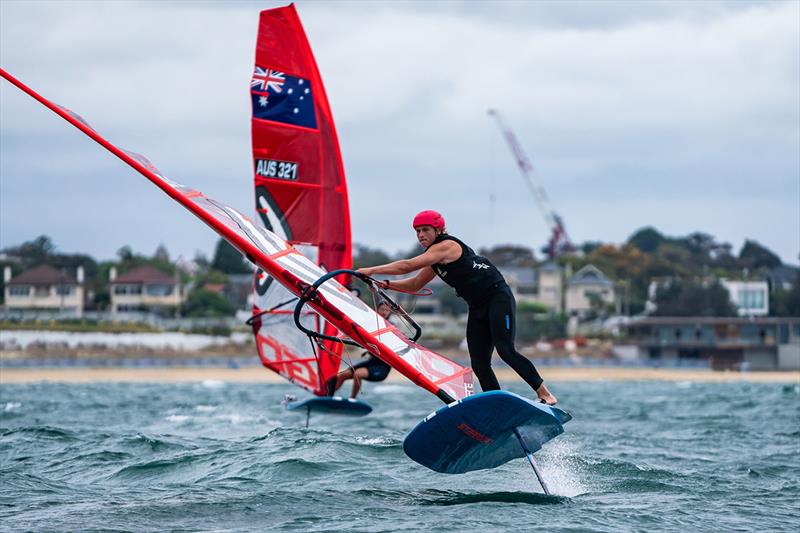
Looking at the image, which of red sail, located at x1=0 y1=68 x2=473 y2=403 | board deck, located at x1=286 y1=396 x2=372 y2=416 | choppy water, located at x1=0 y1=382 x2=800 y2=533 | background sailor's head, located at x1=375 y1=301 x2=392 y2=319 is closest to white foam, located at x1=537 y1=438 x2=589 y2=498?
choppy water, located at x1=0 y1=382 x2=800 y2=533

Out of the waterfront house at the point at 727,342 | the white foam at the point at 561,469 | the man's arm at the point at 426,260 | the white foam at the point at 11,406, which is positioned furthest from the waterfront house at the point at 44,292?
the waterfront house at the point at 727,342

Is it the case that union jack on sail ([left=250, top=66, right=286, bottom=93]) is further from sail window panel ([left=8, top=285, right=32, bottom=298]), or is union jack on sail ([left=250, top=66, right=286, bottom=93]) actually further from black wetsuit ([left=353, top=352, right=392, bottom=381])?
sail window panel ([left=8, top=285, right=32, bottom=298])

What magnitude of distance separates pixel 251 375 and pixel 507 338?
→ 124ft

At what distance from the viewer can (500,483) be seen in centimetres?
961

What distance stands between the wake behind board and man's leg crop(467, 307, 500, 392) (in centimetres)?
45

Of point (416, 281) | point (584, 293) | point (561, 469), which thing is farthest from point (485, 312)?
point (584, 293)

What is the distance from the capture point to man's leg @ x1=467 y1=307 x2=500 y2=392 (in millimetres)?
8883

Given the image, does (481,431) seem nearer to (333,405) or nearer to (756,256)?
(333,405)

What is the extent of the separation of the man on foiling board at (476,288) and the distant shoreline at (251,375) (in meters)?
30.2

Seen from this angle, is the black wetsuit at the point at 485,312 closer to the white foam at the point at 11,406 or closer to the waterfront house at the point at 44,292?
the white foam at the point at 11,406

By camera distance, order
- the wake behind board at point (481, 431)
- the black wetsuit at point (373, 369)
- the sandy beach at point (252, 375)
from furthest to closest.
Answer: the sandy beach at point (252, 375), the black wetsuit at point (373, 369), the wake behind board at point (481, 431)

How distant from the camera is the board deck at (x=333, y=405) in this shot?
13852 mm

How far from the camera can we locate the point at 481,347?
8.91m

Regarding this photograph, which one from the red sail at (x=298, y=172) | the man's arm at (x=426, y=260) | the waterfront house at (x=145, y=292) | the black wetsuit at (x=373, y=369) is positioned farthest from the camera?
the waterfront house at (x=145, y=292)
